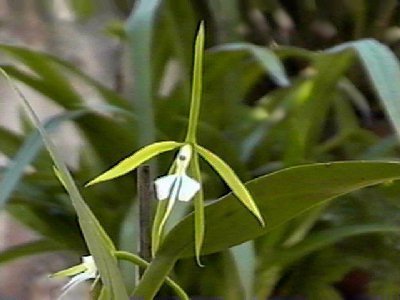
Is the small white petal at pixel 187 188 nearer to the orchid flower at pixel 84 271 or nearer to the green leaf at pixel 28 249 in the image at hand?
the orchid flower at pixel 84 271

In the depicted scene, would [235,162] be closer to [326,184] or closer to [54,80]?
[54,80]

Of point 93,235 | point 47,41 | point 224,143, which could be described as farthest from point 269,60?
point 47,41

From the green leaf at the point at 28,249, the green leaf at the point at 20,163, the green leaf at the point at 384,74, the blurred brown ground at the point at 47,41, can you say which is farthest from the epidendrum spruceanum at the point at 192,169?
the blurred brown ground at the point at 47,41

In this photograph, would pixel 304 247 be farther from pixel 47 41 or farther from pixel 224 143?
pixel 47 41

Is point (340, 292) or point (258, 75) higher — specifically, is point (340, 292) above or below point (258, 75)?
below

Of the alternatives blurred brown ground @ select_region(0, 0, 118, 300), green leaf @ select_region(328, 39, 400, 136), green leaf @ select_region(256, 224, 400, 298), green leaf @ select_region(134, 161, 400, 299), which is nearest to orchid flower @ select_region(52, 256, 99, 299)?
green leaf @ select_region(134, 161, 400, 299)

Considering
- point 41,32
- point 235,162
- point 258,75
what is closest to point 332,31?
point 258,75

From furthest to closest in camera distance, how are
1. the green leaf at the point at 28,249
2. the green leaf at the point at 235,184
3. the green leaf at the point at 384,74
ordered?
the green leaf at the point at 28,249, the green leaf at the point at 384,74, the green leaf at the point at 235,184
